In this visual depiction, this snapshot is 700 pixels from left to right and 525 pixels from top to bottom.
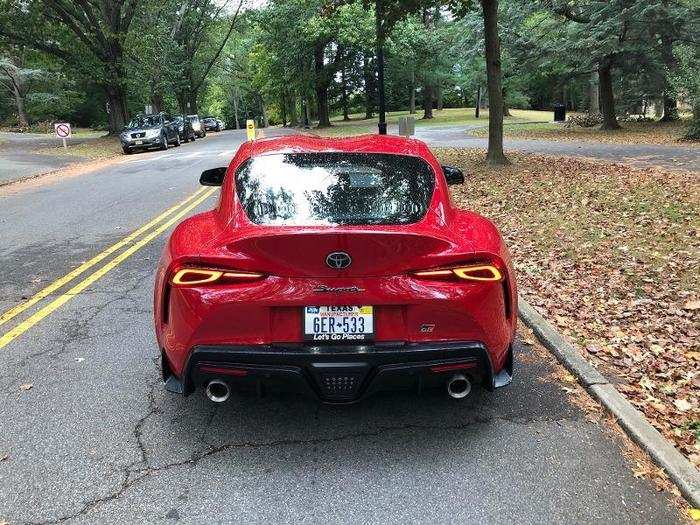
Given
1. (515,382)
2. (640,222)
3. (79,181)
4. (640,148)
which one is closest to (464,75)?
(640,148)

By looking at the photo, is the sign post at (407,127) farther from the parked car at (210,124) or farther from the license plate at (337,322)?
the parked car at (210,124)

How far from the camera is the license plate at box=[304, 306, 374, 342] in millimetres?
3100

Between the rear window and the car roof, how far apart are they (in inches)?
3.2

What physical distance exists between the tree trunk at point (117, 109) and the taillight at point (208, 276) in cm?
3394

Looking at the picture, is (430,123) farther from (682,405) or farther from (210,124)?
(682,405)

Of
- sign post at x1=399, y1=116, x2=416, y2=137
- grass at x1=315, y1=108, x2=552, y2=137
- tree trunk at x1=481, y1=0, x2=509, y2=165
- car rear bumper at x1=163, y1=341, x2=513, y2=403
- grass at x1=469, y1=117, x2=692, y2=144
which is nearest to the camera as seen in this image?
car rear bumper at x1=163, y1=341, x2=513, y2=403

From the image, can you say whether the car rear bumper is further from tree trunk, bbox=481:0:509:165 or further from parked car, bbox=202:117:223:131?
parked car, bbox=202:117:223:131

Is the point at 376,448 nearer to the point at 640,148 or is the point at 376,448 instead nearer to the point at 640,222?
the point at 640,222

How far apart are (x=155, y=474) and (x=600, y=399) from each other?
8.73ft

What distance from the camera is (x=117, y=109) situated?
114 ft

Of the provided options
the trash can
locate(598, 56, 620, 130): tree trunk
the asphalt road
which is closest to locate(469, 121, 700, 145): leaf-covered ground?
locate(598, 56, 620, 130): tree trunk

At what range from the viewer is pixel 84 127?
60.6 m

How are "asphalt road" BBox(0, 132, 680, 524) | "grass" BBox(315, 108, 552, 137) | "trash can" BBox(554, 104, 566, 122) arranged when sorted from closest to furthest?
"asphalt road" BBox(0, 132, 680, 524)
"trash can" BBox(554, 104, 566, 122)
"grass" BBox(315, 108, 552, 137)

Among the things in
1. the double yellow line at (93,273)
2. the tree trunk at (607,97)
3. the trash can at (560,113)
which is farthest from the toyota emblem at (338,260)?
the trash can at (560,113)
